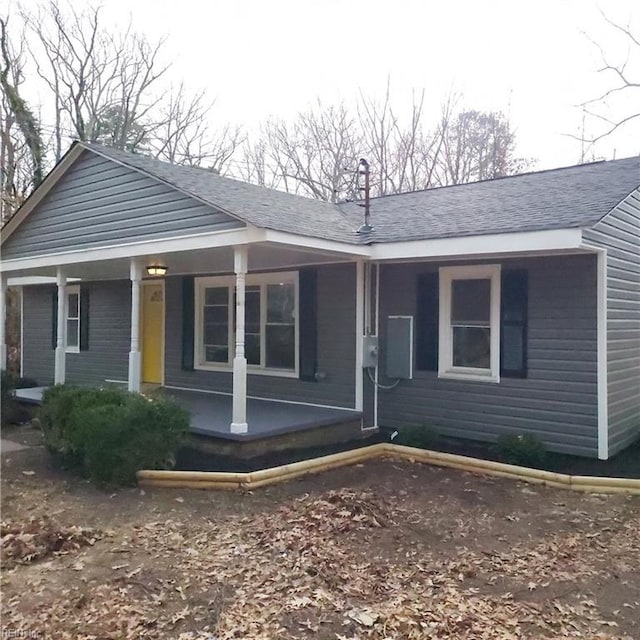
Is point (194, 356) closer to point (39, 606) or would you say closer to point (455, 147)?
point (39, 606)

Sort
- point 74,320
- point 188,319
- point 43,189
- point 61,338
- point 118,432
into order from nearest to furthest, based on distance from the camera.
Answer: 1. point 118,432
2. point 61,338
3. point 43,189
4. point 188,319
5. point 74,320

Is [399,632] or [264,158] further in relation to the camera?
[264,158]

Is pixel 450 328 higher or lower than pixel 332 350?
higher

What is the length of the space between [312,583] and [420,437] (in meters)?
3.92

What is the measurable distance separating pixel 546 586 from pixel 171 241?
19.0ft

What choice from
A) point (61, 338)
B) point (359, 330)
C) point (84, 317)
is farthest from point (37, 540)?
point (84, 317)

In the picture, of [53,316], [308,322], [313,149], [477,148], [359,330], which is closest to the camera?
[359,330]

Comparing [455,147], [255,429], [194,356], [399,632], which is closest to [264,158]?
[455,147]

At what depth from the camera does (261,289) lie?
9.58 metres

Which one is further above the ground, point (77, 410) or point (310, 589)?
point (77, 410)

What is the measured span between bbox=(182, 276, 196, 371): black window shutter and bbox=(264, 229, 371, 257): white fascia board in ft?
13.1

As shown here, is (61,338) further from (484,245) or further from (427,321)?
(484,245)

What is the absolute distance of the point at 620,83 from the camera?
11.4 m

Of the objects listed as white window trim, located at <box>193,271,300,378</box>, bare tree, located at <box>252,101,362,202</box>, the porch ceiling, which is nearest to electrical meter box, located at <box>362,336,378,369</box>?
the porch ceiling
